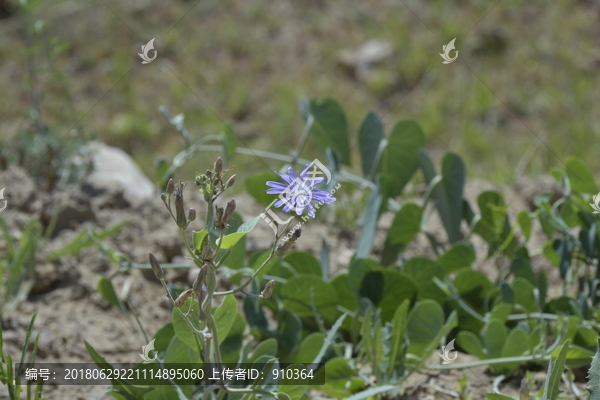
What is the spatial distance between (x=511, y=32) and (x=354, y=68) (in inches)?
39.8

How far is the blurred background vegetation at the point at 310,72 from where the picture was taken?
10.8 feet

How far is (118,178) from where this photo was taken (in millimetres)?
2150

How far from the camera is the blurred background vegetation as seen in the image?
3303mm

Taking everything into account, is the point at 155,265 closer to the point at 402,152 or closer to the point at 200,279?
the point at 200,279

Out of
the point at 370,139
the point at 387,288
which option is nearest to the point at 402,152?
the point at 370,139

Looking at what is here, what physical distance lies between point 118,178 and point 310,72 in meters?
1.93

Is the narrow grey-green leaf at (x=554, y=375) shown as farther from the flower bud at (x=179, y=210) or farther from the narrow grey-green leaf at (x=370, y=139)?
the narrow grey-green leaf at (x=370, y=139)

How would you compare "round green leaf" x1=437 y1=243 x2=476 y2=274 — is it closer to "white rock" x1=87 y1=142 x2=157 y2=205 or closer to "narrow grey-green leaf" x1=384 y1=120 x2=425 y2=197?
"narrow grey-green leaf" x1=384 y1=120 x2=425 y2=197

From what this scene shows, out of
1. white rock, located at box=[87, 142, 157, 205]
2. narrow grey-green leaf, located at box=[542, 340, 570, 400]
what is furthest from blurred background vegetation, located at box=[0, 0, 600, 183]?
narrow grey-green leaf, located at box=[542, 340, 570, 400]

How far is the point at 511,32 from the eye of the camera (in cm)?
397

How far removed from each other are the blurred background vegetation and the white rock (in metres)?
0.71

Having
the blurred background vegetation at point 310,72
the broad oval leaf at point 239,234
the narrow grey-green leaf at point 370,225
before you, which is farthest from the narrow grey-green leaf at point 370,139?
the blurred background vegetation at point 310,72

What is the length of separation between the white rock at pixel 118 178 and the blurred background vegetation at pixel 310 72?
0.71m

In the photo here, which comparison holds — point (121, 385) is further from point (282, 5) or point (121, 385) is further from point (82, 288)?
point (282, 5)
